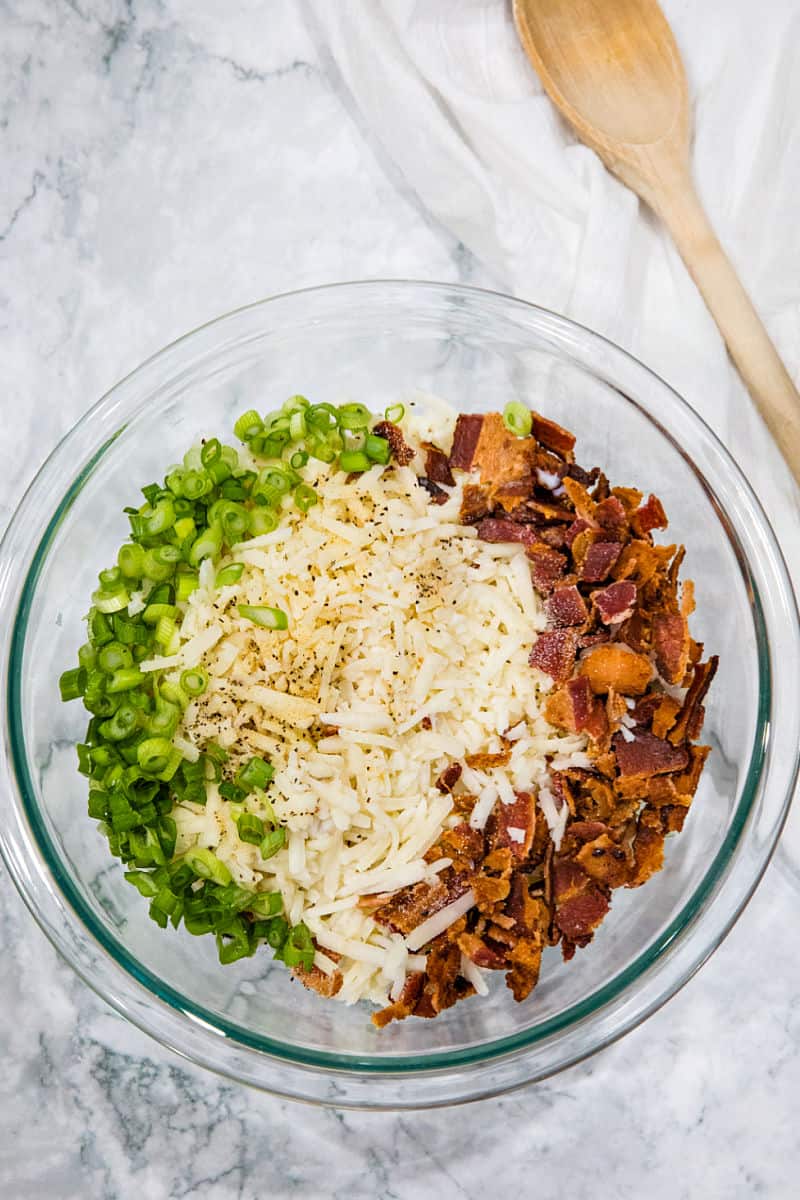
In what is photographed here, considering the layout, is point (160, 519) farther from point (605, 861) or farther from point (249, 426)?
point (605, 861)

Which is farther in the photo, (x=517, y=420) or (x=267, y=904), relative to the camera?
(x=517, y=420)

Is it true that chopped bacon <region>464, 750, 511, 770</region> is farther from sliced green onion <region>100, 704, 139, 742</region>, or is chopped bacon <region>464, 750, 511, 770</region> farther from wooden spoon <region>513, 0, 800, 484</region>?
wooden spoon <region>513, 0, 800, 484</region>

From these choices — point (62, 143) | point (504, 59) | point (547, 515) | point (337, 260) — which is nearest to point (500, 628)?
point (547, 515)

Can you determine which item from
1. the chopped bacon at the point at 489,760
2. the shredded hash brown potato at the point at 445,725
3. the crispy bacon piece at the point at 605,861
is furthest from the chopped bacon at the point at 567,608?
the crispy bacon piece at the point at 605,861

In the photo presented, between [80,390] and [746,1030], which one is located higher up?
[80,390]

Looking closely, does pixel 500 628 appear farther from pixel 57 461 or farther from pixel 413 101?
pixel 413 101

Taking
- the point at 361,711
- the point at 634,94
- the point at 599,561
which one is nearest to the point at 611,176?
the point at 634,94

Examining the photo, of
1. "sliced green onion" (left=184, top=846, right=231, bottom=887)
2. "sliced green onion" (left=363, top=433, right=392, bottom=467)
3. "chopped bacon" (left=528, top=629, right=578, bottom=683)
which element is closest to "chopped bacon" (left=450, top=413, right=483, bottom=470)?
"sliced green onion" (left=363, top=433, right=392, bottom=467)

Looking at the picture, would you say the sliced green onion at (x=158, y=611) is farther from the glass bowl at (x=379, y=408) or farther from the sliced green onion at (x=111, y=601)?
the glass bowl at (x=379, y=408)
